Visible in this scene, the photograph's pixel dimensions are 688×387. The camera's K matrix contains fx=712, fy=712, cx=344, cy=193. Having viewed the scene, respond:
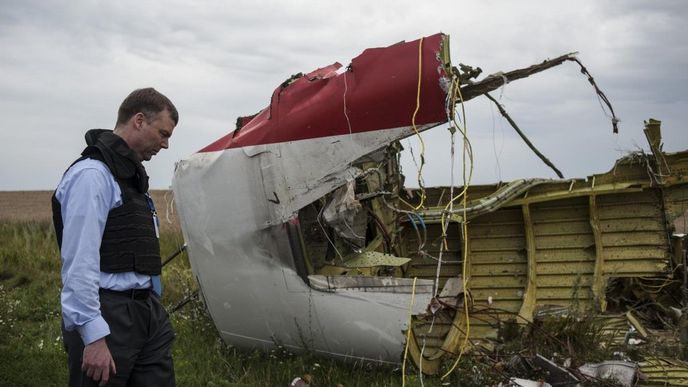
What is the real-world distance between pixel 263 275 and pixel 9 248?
8.40 metres

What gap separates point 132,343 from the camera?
3.13 metres

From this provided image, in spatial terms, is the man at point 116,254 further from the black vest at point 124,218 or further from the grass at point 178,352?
the grass at point 178,352

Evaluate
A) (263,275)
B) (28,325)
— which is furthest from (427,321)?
(28,325)

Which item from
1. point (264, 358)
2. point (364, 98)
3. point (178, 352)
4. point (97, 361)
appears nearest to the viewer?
point (97, 361)

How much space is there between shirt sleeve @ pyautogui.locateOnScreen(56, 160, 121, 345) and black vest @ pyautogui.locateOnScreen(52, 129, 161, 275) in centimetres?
9

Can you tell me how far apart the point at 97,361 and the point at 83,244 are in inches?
18.4

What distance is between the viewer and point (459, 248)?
313 inches

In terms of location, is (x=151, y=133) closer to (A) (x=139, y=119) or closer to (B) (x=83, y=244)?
(A) (x=139, y=119)

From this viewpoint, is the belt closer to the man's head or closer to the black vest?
the black vest

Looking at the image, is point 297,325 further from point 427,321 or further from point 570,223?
point 570,223

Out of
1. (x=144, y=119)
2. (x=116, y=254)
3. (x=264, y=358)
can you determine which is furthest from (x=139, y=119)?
(x=264, y=358)

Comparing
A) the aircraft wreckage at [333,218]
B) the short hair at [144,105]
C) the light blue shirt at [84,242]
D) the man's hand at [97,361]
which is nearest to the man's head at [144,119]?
the short hair at [144,105]

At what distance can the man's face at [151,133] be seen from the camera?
3238 mm

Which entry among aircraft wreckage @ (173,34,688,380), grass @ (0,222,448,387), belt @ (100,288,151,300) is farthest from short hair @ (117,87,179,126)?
grass @ (0,222,448,387)
